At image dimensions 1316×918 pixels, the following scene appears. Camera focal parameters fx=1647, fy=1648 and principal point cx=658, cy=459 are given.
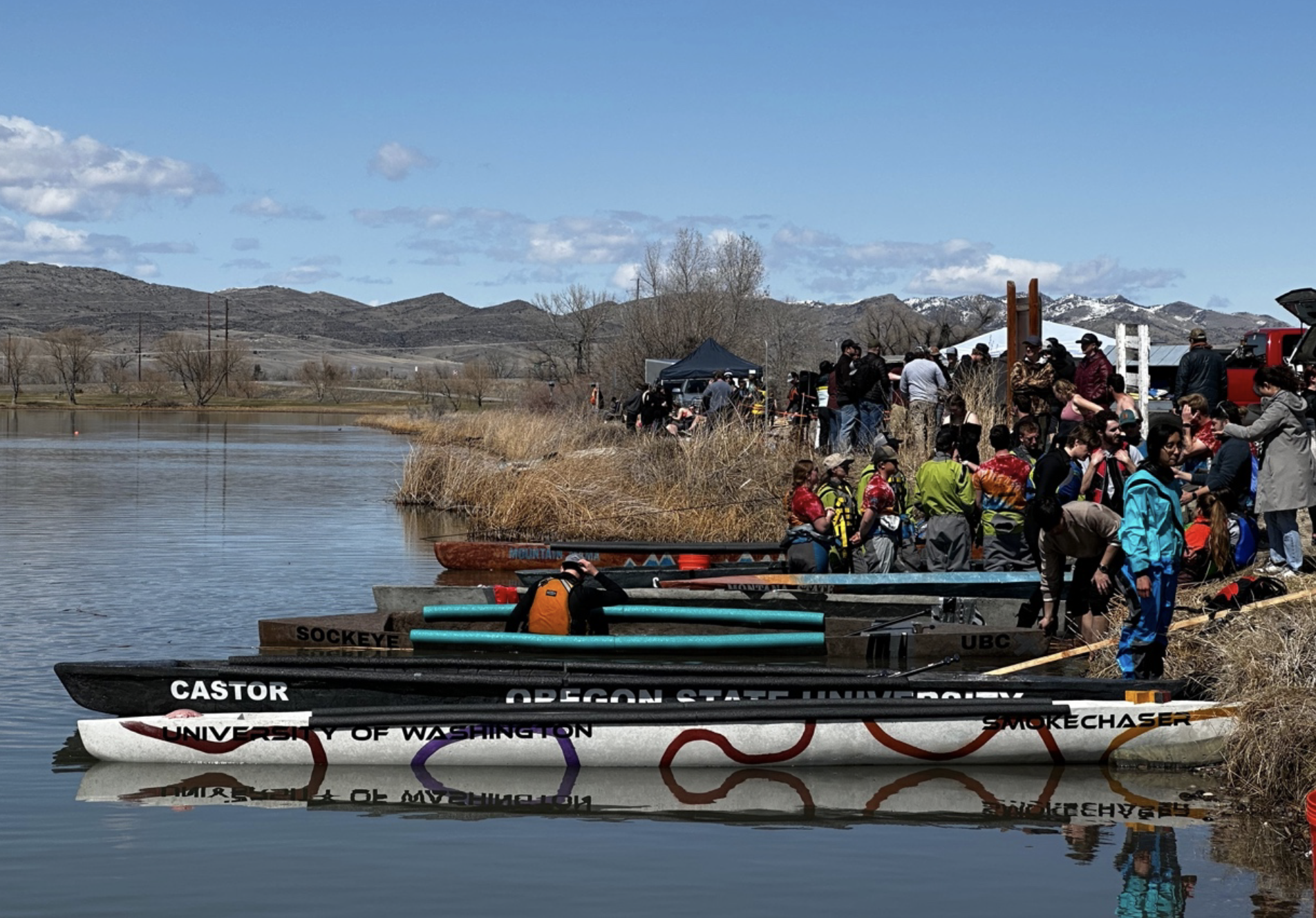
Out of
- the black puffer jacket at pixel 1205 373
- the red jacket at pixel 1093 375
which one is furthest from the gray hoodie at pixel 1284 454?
the black puffer jacket at pixel 1205 373

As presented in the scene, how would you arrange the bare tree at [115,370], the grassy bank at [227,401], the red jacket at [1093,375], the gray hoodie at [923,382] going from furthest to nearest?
the bare tree at [115,370] < the grassy bank at [227,401] < the gray hoodie at [923,382] < the red jacket at [1093,375]

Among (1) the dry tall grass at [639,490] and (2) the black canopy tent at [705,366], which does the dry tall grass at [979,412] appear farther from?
(2) the black canopy tent at [705,366]

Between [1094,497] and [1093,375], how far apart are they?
18.1 ft

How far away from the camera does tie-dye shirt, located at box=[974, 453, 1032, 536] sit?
49.1 ft

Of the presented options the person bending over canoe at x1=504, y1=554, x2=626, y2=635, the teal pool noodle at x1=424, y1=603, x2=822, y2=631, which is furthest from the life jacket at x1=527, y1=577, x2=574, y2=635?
the teal pool noodle at x1=424, y1=603, x2=822, y2=631

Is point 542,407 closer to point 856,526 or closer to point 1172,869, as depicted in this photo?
point 856,526

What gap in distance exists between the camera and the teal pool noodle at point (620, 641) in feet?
46.2

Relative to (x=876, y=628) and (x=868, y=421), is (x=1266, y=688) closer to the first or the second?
(x=876, y=628)

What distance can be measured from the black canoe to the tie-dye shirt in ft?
12.9

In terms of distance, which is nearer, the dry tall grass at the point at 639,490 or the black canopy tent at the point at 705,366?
the dry tall grass at the point at 639,490

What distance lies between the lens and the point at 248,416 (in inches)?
3595

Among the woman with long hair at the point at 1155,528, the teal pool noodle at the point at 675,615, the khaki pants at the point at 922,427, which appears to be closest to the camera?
the woman with long hair at the point at 1155,528

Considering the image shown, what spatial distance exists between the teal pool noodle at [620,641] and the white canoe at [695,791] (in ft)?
11.5

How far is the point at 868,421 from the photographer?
22.5 meters
